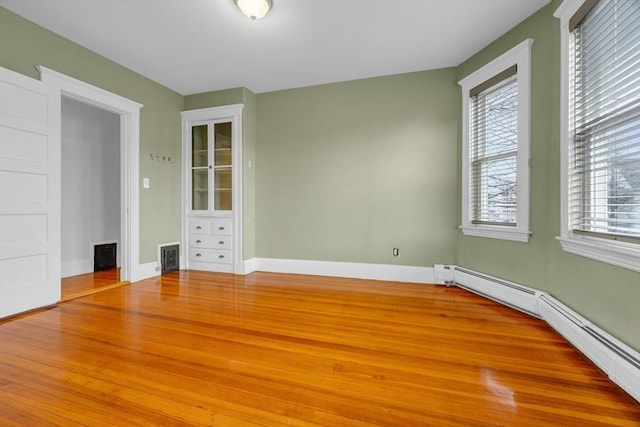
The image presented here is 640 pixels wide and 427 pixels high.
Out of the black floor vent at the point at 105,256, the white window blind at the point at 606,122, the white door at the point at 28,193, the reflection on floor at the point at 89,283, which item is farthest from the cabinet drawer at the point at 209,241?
the white window blind at the point at 606,122

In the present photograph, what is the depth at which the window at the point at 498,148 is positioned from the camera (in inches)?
102

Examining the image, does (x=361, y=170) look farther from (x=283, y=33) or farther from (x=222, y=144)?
(x=222, y=144)

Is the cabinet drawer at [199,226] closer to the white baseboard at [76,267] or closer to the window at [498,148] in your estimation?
the white baseboard at [76,267]

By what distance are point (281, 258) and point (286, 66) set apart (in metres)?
2.59

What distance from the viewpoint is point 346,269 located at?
3.86 metres

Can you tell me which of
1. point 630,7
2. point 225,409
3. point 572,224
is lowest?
point 225,409

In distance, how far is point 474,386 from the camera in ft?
4.90

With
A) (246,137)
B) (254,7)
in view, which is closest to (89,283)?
(246,137)

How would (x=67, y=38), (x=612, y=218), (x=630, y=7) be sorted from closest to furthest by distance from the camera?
(x=630, y=7), (x=612, y=218), (x=67, y=38)

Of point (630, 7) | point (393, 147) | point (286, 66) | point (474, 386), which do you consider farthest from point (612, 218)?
point (286, 66)

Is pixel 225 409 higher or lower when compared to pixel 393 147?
lower

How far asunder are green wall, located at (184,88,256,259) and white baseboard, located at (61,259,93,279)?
235 centimetres

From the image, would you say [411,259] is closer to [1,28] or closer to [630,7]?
[630,7]

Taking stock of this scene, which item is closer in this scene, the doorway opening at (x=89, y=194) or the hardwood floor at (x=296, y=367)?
the hardwood floor at (x=296, y=367)
